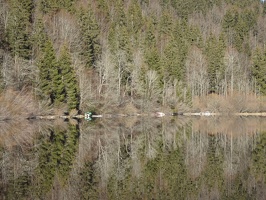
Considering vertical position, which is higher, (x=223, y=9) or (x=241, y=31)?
(x=223, y=9)

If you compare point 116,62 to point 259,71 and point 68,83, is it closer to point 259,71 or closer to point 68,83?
point 68,83

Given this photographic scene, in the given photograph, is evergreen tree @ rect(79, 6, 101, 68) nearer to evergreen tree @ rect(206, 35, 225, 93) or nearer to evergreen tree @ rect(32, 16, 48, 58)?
evergreen tree @ rect(32, 16, 48, 58)

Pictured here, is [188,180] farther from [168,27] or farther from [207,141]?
[168,27]

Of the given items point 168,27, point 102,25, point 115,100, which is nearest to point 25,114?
point 115,100

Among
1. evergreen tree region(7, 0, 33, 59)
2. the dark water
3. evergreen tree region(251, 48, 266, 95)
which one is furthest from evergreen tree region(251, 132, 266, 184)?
evergreen tree region(251, 48, 266, 95)

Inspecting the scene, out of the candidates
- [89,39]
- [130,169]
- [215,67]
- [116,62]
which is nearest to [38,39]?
[116,62]

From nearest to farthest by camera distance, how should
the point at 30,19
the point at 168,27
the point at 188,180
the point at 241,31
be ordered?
the point at 188,180, the point at 30,19, the point at 168,27, the point at 241,31
